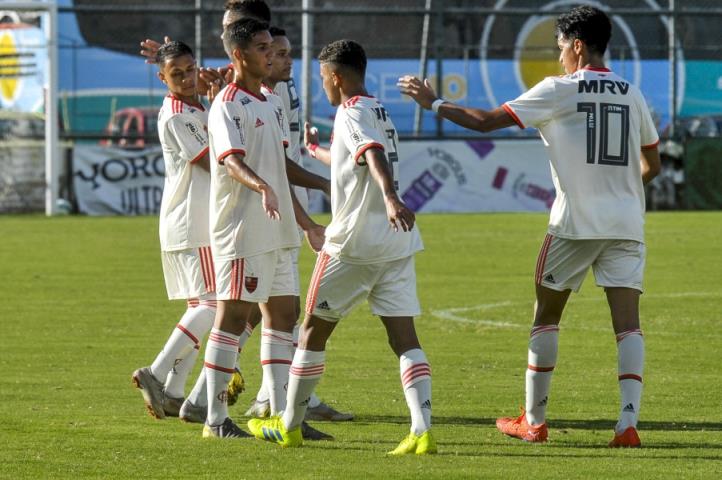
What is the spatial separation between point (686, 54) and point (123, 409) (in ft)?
97.3

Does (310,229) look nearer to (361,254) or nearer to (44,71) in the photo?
(361,254)

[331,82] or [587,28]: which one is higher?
[587,28]

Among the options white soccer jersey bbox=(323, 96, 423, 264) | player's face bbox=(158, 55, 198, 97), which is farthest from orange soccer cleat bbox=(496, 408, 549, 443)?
player's face bbox=(158, 55, 198, 97)

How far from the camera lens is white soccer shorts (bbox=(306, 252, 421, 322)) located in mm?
7559

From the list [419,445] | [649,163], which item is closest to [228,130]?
[419,445]

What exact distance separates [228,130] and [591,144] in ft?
6.39

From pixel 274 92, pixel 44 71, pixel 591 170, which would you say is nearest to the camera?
pixel 591 170

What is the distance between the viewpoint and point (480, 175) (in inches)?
1312

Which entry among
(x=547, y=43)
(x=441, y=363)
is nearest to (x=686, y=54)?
(x=547, y=43)

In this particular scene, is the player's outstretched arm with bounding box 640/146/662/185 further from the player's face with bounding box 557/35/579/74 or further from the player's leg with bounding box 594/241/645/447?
the player's face with bounding box 557/35/579/74

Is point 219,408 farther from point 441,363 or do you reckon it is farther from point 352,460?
point 441,363

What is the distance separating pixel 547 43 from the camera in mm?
37156

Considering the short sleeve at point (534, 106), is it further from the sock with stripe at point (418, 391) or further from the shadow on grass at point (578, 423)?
the shadow on grass at point (578, 423)

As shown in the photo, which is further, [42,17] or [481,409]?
[42,17]
